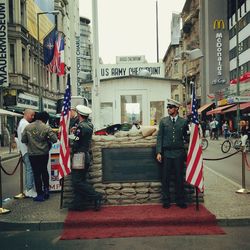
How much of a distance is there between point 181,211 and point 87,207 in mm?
1693

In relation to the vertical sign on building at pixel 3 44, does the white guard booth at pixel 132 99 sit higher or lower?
lower

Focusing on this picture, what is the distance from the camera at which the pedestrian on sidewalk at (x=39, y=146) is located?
8742mm

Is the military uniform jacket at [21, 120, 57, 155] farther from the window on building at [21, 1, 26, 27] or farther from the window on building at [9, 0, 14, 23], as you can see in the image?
the window on building at [21, 1, 26, 27]

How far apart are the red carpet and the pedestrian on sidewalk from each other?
61.2 inches

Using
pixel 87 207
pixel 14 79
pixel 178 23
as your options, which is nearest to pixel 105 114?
pixel 87 207

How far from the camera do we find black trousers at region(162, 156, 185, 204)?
7.84m

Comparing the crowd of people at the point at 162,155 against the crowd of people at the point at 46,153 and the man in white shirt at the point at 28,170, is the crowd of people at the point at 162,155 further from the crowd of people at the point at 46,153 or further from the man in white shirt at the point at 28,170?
the man in white shirt at the point at 28,170

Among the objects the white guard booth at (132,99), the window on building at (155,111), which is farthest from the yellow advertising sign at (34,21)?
the window on building at (155,111)

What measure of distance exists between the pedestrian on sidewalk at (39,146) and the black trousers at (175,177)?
235cm

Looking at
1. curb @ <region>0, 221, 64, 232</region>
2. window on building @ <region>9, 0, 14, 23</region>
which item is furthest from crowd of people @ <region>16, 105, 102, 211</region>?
window on building @ <region>9, 0, 14, 23</region>

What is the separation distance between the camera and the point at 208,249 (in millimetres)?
5781

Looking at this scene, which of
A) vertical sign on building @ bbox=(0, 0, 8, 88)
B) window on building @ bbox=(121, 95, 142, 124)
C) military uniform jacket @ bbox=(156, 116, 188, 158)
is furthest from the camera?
vertical sign on building @ bbox=(0, 0, 8, 88)

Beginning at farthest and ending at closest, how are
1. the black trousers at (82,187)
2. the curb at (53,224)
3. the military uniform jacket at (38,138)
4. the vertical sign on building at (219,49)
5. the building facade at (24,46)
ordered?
the vertical sign on building at (219,49) → the building facade at (24,46) → the military uniform jacket at (38,138) → the black trousers at (82,187) → the curb at (53,224)

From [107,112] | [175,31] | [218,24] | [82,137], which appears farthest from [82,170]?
[175,31]
